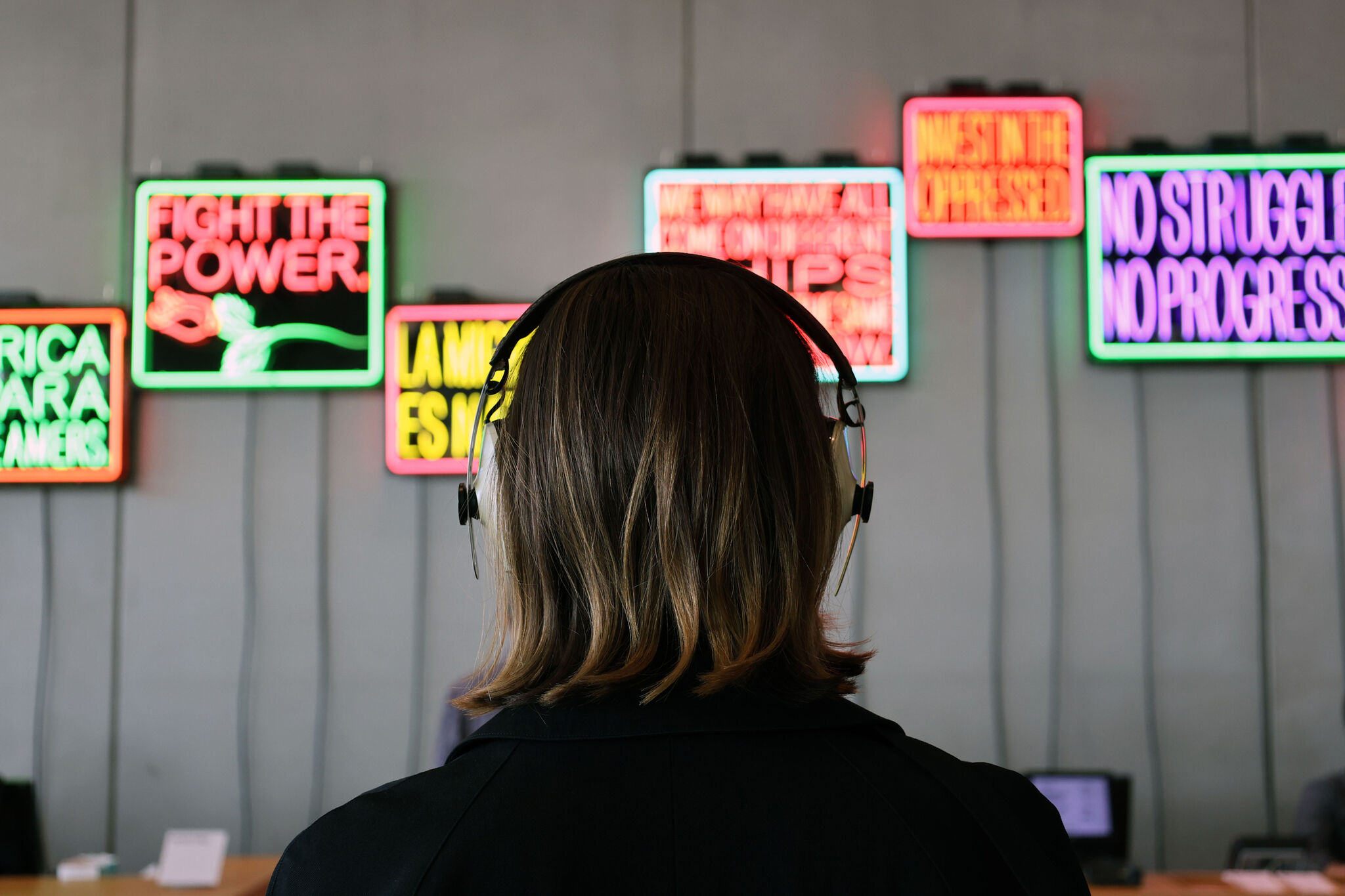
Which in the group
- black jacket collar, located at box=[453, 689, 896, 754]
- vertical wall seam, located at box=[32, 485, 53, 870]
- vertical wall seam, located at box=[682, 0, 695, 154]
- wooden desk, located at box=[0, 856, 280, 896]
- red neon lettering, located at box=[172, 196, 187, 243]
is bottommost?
wooden desk, located at box=[0, 856, 280, 896]

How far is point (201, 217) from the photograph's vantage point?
361 cm

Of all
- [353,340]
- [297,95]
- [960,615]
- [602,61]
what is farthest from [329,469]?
[960,615]

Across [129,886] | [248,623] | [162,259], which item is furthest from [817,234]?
[129,886]

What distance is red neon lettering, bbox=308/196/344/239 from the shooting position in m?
3.62

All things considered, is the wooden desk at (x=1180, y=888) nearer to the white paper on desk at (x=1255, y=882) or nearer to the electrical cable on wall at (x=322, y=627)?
the white paper on desk at (x=1255, y=882)

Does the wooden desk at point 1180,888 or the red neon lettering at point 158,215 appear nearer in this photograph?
the wooden desk at point 1180,888

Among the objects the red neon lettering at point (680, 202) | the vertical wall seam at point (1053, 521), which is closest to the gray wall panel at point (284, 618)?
the red neon lettering at point (680, 202)

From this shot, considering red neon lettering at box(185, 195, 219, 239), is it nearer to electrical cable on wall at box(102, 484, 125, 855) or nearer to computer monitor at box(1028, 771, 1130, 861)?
electrical cable on wall at box(102, 484, 125, 855)

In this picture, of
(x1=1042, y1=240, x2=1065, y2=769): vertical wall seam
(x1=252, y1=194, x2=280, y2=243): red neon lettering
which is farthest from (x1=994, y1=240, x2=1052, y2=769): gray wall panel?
(x1=252, y1=194, x2=280, y2=243): red neon lettering

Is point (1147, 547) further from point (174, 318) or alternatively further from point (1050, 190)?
point (174, 318)

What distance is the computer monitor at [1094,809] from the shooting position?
314 cm

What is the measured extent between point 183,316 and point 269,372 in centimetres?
35

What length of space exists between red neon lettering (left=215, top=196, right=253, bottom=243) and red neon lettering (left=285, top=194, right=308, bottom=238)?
0.43ft

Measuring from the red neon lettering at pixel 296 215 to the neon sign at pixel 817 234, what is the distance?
3.87ft
